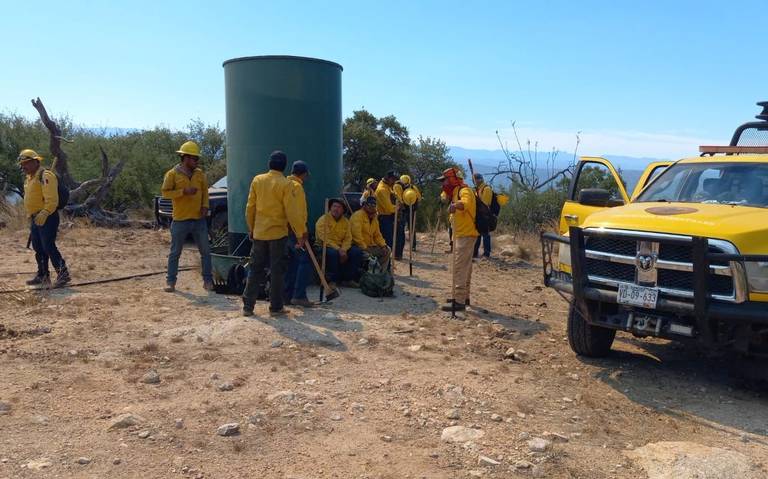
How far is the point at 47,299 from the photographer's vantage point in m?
8.33

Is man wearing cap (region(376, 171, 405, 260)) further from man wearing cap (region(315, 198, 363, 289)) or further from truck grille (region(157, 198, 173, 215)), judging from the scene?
truck grille (region(157, 198, 173, 215))

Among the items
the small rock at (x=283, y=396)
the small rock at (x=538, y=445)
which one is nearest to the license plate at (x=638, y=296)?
the small rock at (x=538, y=445)

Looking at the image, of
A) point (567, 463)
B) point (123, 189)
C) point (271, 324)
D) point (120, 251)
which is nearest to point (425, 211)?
point (123, 189)

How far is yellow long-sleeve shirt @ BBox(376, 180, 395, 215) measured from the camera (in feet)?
40.4

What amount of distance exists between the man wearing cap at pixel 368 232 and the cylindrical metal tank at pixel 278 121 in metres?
0.55

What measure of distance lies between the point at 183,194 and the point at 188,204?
19 centimetres

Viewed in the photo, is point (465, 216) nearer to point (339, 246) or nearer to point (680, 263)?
point (339, 246)

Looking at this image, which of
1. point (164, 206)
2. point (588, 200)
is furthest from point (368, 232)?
point (164, 206)

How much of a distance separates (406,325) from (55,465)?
4108mm

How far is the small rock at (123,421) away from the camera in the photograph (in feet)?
14.9

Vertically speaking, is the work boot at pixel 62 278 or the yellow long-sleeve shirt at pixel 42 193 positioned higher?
the yellow long-sleeve shirt at pixel 42 193

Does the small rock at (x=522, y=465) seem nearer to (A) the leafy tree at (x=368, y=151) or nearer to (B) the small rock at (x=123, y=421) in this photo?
(B) the small rock at (x=123, y=421)

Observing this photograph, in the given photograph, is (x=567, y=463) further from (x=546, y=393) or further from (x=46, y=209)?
(x=46, y=209)

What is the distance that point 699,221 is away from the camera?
5379 mm
